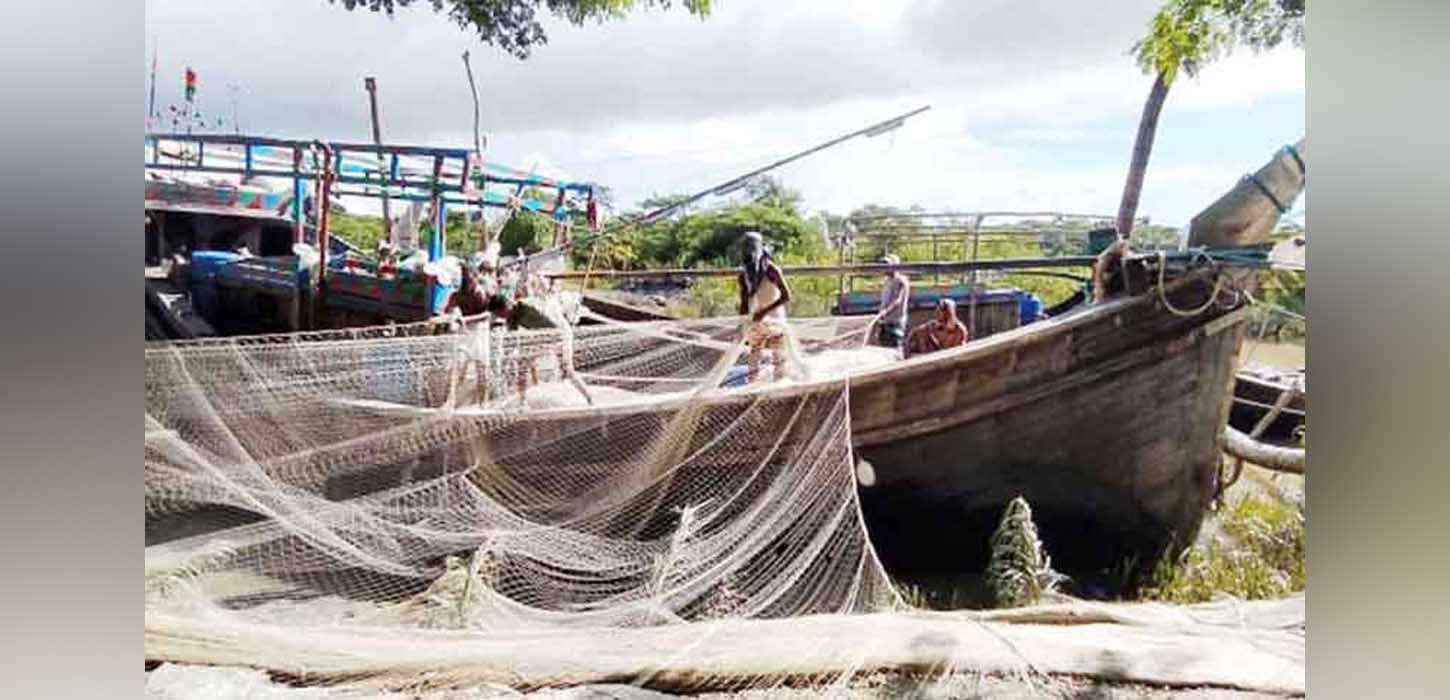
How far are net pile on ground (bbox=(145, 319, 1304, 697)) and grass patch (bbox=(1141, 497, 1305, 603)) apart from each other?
3.3 inches

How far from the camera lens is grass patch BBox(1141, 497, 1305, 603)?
2920mm

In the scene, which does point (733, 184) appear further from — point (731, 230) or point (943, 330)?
point (943, 330)

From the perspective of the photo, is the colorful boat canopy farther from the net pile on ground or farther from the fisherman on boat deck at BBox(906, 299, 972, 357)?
A: the fisherman on boat deck at BBox(906, 299, 972, 357)

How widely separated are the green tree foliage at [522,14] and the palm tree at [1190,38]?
3.87 ft

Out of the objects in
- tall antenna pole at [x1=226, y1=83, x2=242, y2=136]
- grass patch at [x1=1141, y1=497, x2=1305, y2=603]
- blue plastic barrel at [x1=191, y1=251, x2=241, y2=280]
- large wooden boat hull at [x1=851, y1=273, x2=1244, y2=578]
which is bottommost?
grass patch at [x1=1141, y1=497, x2=1305, y2=603]

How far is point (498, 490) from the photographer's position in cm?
290

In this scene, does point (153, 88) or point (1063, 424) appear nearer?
point (153, 88)

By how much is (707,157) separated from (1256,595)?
1.88 m

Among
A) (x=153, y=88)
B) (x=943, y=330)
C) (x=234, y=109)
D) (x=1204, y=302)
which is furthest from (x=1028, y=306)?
(x=153, y=88)

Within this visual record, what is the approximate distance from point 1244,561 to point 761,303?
147 cm

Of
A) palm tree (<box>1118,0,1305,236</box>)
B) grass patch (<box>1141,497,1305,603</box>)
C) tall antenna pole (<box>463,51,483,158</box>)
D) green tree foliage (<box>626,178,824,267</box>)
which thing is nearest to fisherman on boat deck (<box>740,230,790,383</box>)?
green tree foliage (<box>626,178,824,267</box>)

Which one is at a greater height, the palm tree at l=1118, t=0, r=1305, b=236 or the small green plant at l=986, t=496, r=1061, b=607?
the palm tree at l=1118, t=0, r=1305, b=236
